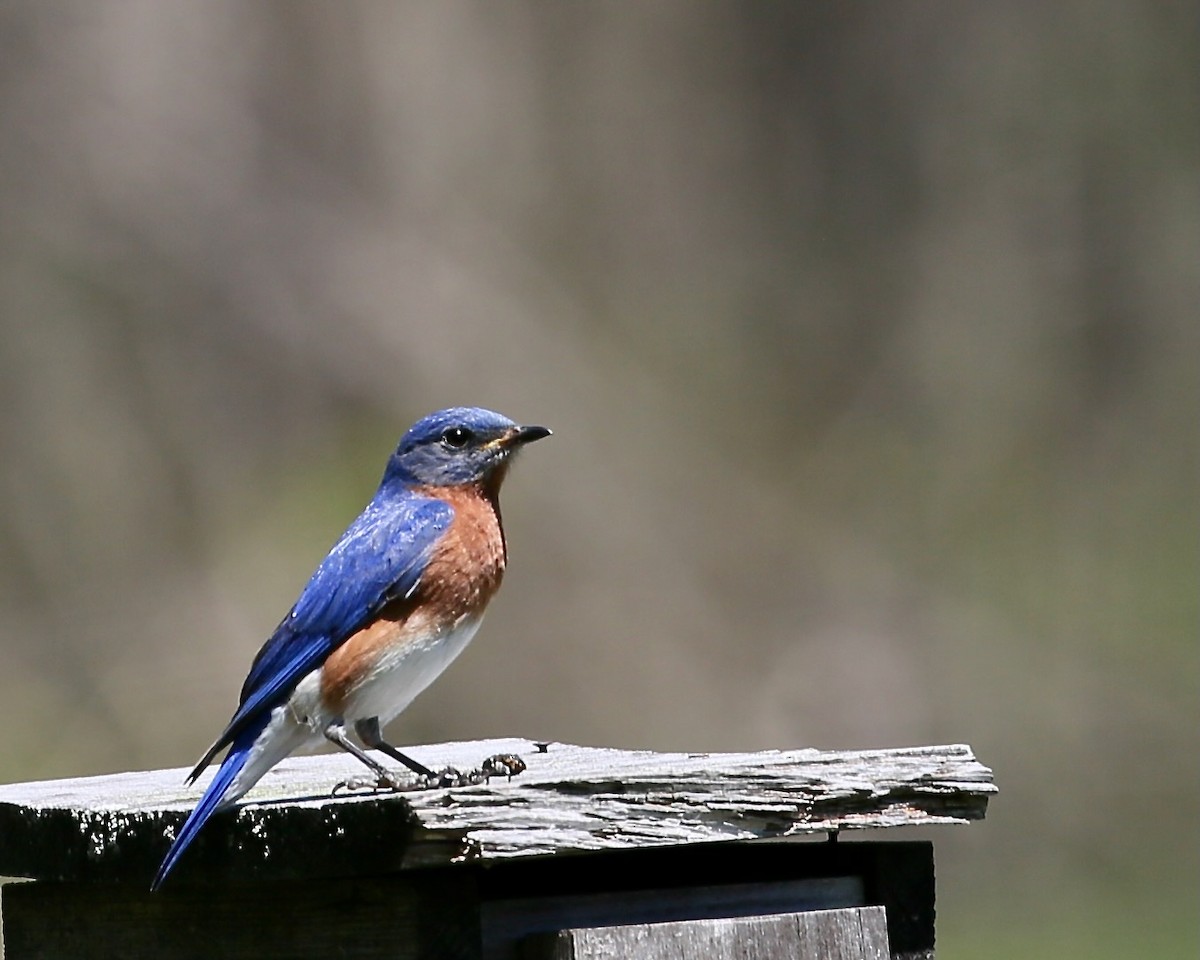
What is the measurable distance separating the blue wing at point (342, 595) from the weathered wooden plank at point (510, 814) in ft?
0.63

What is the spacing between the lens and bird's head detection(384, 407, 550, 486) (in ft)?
14.1

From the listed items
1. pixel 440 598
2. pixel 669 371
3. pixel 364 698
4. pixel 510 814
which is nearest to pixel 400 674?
pixel 364 698

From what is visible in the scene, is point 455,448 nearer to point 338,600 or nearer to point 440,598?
point 440,598

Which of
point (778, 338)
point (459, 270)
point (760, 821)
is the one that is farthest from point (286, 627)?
point (778, 338)

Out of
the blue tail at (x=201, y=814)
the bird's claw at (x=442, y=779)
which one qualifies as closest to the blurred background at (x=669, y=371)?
the bird's claw at (x=442, y=779)

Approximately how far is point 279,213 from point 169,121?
708mm

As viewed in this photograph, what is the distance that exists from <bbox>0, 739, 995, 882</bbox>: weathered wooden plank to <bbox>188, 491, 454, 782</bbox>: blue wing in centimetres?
19

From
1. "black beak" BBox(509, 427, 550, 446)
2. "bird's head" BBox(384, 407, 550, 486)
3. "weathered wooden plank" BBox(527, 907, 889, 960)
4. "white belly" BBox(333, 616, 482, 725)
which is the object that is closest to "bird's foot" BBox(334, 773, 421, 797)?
"white belly" BBox(333, 616, 482, 725)

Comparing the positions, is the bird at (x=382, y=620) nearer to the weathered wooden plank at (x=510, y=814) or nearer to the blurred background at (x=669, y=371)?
the weathered wooden plank at (x=510, y=814)

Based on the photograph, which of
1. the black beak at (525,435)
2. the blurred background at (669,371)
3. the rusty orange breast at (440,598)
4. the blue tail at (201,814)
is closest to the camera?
the blue tail at (201,814)

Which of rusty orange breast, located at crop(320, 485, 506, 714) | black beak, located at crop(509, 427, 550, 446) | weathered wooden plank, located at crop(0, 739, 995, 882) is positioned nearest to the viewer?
weathered wooden plank, located at crop(0, 739, 995, 882)

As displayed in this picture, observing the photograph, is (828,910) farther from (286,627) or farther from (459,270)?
(459,270)

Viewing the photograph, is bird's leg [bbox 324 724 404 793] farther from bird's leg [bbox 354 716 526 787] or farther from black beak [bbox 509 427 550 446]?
black beak [bbox 509 427 550 446]

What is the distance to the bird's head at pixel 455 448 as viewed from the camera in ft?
14.1
